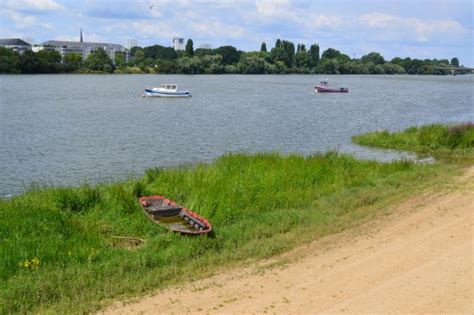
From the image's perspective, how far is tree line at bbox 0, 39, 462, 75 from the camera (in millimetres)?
134125

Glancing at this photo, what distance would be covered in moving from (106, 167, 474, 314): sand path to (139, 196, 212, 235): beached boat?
2.20 meters

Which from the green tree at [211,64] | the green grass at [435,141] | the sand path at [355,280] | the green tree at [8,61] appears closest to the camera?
the sand path at [355,280]

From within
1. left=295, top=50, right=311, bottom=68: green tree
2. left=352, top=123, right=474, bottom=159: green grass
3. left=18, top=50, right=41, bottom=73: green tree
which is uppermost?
left=295, top=50, right=311, bottom=68: green tree

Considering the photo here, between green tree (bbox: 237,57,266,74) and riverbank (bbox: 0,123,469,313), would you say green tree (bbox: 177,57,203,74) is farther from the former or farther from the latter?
riverbank (bbox: 0,123,469,313)

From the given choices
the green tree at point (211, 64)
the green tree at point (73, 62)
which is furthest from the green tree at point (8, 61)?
the green tree at point (211, 64)

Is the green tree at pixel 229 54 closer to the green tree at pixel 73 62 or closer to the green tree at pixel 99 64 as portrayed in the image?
the green tree at pixel 99 64

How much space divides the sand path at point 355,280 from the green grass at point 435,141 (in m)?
16.4

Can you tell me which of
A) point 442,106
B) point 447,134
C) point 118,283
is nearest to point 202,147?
point 447,134

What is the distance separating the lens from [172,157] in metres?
28.8

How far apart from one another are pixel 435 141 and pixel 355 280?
2265 cm

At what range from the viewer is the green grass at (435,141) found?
29225 millimetres

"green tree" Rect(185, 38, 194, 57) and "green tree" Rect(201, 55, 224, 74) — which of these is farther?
"green tree" Rect(185, 38, 194, 57)

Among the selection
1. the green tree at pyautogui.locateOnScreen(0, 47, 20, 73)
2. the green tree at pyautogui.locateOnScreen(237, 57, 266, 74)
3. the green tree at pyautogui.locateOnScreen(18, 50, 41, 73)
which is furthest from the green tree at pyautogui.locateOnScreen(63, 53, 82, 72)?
the green tree at pyautogui.locateOnScreen(237, 57, 266, 74)

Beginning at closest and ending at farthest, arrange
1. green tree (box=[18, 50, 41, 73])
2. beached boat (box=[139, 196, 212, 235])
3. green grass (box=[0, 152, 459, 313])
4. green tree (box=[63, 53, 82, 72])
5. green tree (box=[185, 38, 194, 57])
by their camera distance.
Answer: green grass (box=[0, 152, 459, 313]), beached boat (box=[139, 196, 212, 235]), green tree (box=[18, 50, 41, 73]), green tree (box=[63, 53, 82, 72]), green tree (box=[185, 38, 194, 57])
